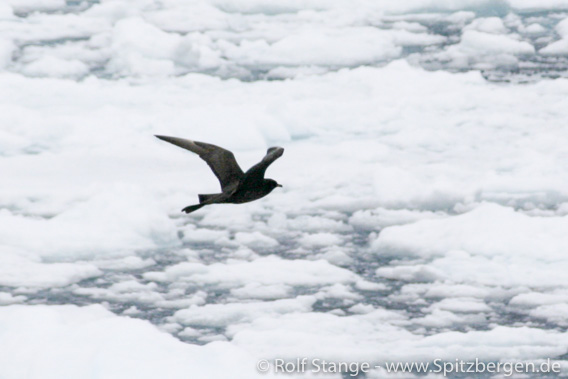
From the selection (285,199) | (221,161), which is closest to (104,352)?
(221,161)

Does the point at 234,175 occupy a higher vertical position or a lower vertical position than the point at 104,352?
higher

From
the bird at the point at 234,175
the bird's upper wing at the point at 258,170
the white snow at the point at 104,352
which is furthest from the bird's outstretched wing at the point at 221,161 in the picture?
the white snow at the point at 104,352

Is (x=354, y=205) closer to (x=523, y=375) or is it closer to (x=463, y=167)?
(x=463, y=167)

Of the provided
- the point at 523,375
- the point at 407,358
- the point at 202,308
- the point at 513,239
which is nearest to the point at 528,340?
the point at 523,375

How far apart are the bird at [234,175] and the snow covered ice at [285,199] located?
1843 millimetres

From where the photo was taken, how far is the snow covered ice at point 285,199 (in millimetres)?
8953

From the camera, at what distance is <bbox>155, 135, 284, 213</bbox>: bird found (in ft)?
19.2

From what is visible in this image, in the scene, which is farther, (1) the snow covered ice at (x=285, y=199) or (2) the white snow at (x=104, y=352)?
(1) the snow covered ice at (x=285, y=199)

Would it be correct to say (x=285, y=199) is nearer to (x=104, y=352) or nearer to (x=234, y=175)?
(x=104, y=352)

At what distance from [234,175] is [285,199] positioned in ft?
20.7

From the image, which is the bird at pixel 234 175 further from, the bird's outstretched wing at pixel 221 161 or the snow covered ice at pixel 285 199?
the snow covered ice at pixel 285 199

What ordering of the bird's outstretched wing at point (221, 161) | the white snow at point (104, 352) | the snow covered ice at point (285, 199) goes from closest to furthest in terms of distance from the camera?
1. the bird's outstretched wing at point (221, 161)
2. the white snow at point (104, 352)
3. the snow covered ice at point (285, 199)

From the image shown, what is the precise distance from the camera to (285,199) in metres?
12.4

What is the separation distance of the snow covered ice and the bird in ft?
6.05
